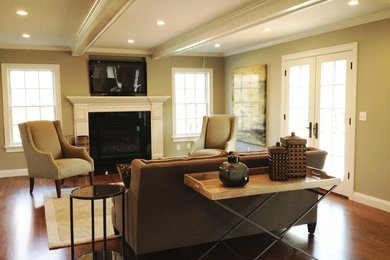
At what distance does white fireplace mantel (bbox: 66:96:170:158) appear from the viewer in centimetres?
665

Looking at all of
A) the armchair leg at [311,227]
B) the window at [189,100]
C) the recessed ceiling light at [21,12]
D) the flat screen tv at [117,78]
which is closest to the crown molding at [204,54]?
the window at [189,100]

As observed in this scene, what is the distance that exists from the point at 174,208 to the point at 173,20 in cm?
261

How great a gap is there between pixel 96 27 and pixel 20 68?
303 cm

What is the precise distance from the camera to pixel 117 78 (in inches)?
275

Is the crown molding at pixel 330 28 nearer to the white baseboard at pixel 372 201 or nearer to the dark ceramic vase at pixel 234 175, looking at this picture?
the white baseboard at pixel 372 201

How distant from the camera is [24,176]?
6.45 m

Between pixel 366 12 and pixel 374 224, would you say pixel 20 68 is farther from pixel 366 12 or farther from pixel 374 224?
pixel 374 224

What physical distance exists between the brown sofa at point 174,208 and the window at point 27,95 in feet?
13.7

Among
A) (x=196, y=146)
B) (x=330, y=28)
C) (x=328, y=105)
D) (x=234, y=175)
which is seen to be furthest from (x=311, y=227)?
(x=196, y=146)

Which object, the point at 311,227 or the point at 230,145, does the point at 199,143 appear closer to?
the point at 230,145

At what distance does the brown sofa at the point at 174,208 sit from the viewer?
276 centimetres

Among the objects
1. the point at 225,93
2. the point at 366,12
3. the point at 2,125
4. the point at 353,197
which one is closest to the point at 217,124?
the point at 225,93

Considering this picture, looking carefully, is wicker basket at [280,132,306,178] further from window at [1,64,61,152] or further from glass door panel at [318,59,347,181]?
window at [1,64,61,152]

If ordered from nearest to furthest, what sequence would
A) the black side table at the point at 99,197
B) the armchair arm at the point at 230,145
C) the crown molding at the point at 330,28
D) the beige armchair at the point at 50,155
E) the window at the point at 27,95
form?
the black side table at the point at 99,197 → the crown molding at the point at 330,28 → the beige armchair at the point at 50,155 → the armchair arm at the point at 230,145 → the window at the point at 27,95
